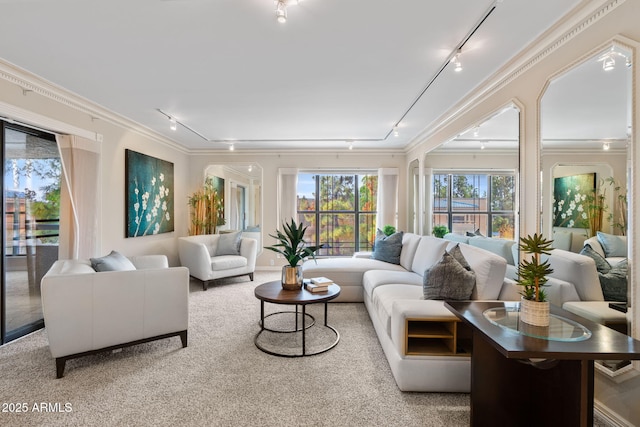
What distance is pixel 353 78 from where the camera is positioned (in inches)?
110

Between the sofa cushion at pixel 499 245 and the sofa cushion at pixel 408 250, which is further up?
the sofa cushion at pixel 499 245

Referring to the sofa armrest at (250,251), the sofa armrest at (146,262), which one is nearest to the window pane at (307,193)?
the sofa armrest at (250,251)

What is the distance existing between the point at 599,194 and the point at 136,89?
3.98 m

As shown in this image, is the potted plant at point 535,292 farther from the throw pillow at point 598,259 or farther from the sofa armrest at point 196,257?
the sofa armrest at point 196,257

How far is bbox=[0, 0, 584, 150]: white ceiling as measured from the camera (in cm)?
185

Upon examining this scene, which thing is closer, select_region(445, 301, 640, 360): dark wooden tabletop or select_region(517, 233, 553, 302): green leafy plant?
select_region(445, 301, 640, 360): dark wooden tabletop

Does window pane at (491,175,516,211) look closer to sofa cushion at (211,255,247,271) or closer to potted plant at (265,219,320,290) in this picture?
potted plant at (265,219,320,290)

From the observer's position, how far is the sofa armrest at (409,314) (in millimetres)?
2037

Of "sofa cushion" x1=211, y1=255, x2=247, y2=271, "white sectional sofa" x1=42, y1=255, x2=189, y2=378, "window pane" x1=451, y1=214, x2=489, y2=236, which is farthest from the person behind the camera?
"sofa cushion" x1=211, y1=255, x2=247, y2=271

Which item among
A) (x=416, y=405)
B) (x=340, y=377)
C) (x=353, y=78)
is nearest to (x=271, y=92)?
(x=353, y=78)

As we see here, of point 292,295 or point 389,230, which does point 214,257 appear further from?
point 389,230

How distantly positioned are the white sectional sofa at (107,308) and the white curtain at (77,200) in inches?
33.1

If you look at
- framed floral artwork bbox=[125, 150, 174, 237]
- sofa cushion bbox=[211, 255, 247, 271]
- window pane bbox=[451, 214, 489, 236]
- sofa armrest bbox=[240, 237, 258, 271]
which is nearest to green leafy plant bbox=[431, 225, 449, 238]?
window pane bbox=[451, 214, 489, 236]

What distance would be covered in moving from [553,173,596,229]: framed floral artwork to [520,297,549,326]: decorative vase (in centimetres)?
79
